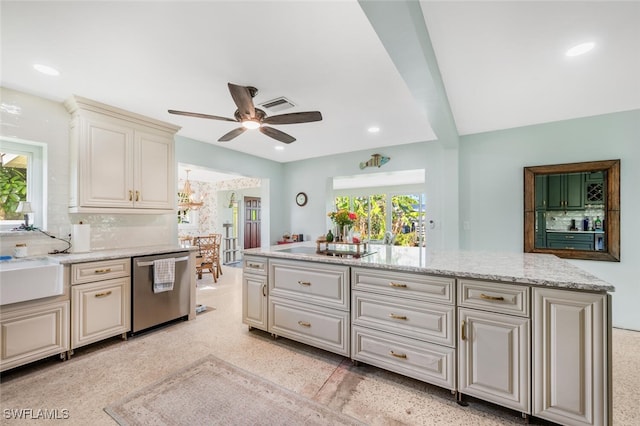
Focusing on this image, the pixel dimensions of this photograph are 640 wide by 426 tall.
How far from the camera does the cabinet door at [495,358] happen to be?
1.59 meters

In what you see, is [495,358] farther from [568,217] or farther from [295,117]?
[568,217]

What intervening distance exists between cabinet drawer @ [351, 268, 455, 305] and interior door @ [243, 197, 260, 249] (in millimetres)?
6283

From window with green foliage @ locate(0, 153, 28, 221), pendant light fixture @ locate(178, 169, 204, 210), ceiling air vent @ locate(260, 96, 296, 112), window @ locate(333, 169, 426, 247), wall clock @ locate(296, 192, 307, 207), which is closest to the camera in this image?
window with green foliage @ locate(0, 153, 28, 221)

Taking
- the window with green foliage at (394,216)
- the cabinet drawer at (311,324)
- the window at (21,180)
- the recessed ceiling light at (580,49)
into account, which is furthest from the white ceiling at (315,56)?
the window with green foliage at (394,216)

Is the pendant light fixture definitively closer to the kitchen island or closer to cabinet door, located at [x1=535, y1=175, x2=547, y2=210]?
the kitchen island

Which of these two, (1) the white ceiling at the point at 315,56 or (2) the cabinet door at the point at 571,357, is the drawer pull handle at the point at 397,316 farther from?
(1) the white ceiling at the point at 315,56

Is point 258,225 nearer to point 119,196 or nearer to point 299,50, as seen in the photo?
point 119,196

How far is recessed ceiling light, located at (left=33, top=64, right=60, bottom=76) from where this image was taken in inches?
85.5

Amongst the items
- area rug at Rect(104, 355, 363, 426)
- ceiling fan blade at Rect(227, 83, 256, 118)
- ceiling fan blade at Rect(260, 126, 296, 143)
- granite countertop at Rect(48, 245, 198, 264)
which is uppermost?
ceiling fan blade at Rect(227, 83, 256, 118)

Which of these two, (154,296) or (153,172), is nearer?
(154,296)

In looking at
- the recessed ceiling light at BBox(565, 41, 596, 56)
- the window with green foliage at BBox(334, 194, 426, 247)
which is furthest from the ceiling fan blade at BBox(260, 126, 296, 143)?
the window with green foliage at BBox(334, 194, 426, 247)

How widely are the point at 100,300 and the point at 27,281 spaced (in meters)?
0.58

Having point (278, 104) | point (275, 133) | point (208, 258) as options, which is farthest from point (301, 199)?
point (278, 104)

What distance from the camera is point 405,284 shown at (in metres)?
1.98
